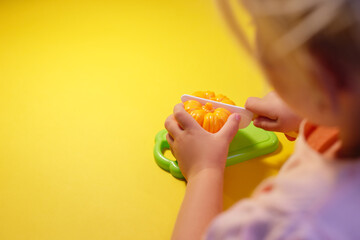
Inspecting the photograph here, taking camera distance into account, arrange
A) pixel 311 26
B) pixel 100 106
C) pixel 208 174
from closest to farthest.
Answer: pixel 311 26, pixel 208 174, pixel 100 106

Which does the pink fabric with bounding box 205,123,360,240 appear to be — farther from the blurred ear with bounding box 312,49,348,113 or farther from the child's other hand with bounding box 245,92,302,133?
the child's other hand with bounding box 245,92,302,133

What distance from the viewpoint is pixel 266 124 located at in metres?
0.60

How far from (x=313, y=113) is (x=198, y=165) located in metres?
0.28

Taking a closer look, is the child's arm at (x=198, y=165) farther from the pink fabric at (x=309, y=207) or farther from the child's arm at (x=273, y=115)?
the pink fabric at (x=309, y=207)

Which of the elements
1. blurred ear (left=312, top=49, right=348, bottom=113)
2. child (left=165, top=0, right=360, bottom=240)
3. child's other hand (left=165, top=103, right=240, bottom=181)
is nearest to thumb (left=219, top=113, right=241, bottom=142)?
child's other hand (left=165, top=103, right=240, bottom=181)

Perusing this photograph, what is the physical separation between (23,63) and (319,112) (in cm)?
78

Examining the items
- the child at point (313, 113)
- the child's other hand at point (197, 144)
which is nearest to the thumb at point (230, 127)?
the child's other hand at point (197, 144)

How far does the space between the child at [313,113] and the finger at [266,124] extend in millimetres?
173

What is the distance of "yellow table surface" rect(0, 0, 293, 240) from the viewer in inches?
22.1

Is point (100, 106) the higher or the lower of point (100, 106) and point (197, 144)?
the higher

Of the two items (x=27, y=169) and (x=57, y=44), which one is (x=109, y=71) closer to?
(x=57, y=44)

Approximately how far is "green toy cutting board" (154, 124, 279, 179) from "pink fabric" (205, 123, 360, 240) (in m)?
0.28

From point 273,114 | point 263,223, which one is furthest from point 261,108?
point 263,223

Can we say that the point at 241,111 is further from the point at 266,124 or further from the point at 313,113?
the point at 313,113
